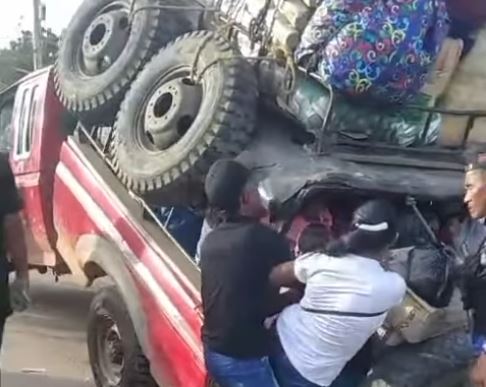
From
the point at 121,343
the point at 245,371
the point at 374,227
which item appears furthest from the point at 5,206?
the point at 374,227

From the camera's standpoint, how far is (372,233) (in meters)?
4.83

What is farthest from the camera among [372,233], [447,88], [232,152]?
[447,88]

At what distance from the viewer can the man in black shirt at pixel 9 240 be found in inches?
222

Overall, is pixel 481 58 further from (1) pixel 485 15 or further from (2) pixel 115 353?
(2) pixel 115 353

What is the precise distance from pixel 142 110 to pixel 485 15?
2007mm

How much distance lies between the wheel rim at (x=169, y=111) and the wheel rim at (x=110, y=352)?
110cm

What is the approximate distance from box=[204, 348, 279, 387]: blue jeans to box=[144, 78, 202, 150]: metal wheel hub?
1575 mm

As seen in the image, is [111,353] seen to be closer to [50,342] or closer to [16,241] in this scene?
[16,241]

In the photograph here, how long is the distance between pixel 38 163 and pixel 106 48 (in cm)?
138

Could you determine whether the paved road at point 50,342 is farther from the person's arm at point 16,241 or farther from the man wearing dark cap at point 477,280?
the man wearing dark cap at point 477,280

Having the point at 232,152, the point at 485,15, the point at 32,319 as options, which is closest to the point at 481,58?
the point at 485,15

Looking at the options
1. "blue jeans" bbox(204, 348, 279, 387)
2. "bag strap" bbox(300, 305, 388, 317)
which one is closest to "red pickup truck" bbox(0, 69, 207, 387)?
"blue jeans" bbox(204, 348, 279, 387)

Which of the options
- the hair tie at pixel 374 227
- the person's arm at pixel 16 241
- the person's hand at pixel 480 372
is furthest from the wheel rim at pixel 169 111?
the person's hand at pixel 480 372

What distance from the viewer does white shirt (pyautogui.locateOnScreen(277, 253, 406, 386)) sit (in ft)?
15.8
